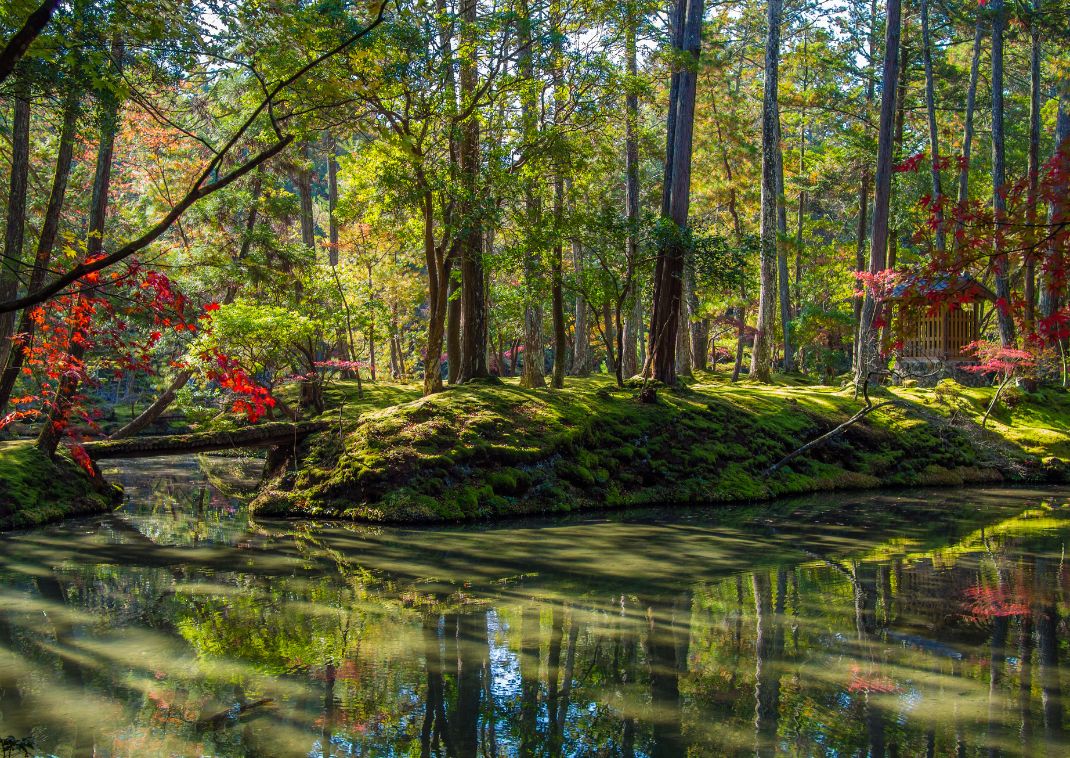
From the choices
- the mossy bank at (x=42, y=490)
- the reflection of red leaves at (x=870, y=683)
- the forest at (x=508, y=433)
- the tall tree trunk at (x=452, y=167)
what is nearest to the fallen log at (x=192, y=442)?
the forest at (x=508, y=433)

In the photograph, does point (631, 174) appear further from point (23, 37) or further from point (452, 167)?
point (23, 37)

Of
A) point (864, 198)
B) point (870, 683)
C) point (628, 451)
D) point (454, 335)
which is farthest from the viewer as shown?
point (864, 198)

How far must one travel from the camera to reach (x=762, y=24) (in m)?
26.8

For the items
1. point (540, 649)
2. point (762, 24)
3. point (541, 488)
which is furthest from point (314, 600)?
point (762, 24)

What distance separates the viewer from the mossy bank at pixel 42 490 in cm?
992

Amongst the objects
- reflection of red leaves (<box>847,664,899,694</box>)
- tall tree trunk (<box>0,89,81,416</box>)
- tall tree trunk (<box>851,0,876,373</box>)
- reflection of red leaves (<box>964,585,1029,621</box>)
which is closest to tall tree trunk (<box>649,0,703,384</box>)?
reflection of red leaves (<box>964,585,1029,621</box>)

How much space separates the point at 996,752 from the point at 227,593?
17.8 feet

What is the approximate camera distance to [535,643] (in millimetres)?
5184

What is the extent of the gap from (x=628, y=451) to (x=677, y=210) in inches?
191

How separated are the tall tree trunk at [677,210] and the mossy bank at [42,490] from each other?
9.31 m

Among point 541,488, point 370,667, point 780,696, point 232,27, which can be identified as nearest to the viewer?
point 780,696

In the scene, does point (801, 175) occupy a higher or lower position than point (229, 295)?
higher

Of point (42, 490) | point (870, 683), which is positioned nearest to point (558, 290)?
point (42, 490)

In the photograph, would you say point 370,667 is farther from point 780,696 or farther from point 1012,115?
point 1012,115
